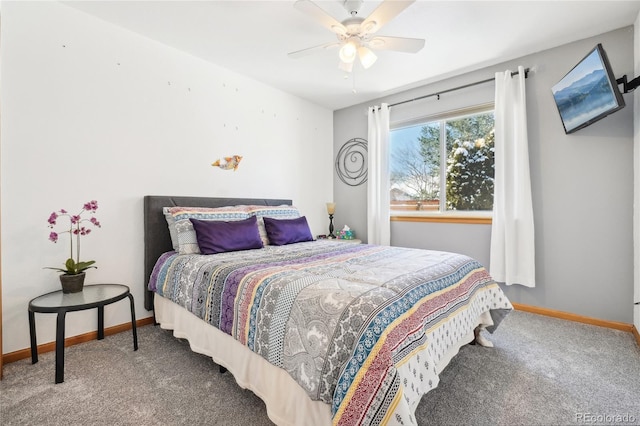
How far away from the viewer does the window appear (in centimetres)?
329

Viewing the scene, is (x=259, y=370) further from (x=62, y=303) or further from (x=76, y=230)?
(x=76, y=230)

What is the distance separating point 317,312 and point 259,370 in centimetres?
54

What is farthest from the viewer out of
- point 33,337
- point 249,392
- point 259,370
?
point 33,337

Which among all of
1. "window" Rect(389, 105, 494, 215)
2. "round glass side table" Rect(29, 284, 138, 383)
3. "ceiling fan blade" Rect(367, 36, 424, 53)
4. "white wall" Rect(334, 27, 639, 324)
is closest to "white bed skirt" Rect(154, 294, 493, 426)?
"round glass side table" Rect(29, 284, 138, 383)

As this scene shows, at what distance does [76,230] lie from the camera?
2.13 m

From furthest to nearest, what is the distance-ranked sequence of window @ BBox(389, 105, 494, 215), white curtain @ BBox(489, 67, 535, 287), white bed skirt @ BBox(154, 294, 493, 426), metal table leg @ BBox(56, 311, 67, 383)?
1. window @ BBox(389, 105, 494, 215)
2. white curtain @ BBox(489, 67, 535, 287)
3. metal table leg @ BBox(56, 311, 67, 383)
4. white bed skirt @ BBox(154, 294, 493, 426)

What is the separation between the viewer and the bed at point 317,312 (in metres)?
1.08

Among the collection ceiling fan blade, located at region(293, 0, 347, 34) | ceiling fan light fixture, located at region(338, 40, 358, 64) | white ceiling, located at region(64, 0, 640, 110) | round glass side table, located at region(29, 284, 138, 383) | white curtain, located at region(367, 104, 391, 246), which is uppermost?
white ceiling, located at region(64, 0, 640, 110)

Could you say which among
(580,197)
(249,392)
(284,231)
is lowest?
(249,392)

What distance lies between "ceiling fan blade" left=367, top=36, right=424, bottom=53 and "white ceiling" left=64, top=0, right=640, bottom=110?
0.93 ft

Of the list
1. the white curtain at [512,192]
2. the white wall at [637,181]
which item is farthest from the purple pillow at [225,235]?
the white wall at [637,181]

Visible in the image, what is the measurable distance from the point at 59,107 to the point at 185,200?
112 cm

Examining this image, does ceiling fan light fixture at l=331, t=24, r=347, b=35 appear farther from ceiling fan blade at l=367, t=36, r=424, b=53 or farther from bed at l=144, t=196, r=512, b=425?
bed at l=144, t=196, r=512, b=425

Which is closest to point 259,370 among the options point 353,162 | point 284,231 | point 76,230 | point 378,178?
point 284,231
